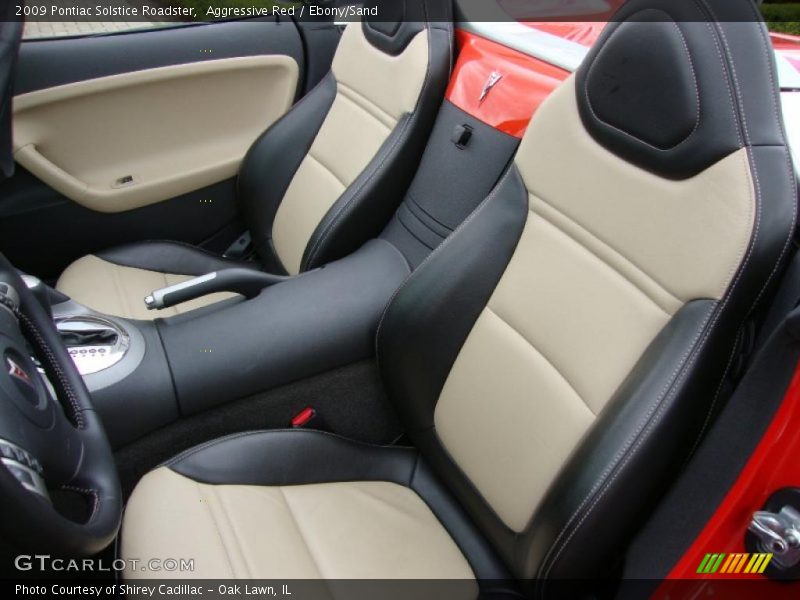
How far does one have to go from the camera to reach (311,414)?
117 centimetres

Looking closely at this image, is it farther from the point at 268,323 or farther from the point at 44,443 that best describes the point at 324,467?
the point at 44,443

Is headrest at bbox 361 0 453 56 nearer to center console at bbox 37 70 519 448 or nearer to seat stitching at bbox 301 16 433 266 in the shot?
seat stitching at bbox 301 16 433 266

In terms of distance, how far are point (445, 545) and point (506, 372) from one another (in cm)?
29

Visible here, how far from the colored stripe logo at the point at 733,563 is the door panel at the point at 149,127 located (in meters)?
1.45

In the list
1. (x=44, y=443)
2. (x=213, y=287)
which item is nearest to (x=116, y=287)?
(x=213, y=287)

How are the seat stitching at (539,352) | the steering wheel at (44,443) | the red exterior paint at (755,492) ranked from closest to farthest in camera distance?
the steering wheel at (44,443), the red exterior paint at (755,492), the seat stitching at (539,352)

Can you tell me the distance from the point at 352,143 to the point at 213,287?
0.45 metres

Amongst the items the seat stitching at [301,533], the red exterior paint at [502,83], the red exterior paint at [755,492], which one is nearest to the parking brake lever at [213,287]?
the seat stitching at [301,533]

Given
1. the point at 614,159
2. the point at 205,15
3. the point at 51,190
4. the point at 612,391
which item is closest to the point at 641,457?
the point at 612,391

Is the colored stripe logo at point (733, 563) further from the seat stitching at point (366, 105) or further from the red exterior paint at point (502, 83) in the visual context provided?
the seat stitching at point (366, 105)

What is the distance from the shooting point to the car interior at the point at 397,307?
726 millimetres

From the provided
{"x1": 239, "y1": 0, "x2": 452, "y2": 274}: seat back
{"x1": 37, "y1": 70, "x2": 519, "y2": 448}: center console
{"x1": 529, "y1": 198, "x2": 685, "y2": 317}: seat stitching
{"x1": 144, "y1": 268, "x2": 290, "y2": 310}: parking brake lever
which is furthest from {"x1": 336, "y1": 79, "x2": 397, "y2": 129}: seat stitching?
{"x1": 529, "y1": 198, "x2": 685, "y2": 317}: seat stitching

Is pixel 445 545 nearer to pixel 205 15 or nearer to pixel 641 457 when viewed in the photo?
pixel 641 457

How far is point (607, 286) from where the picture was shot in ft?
2.74
